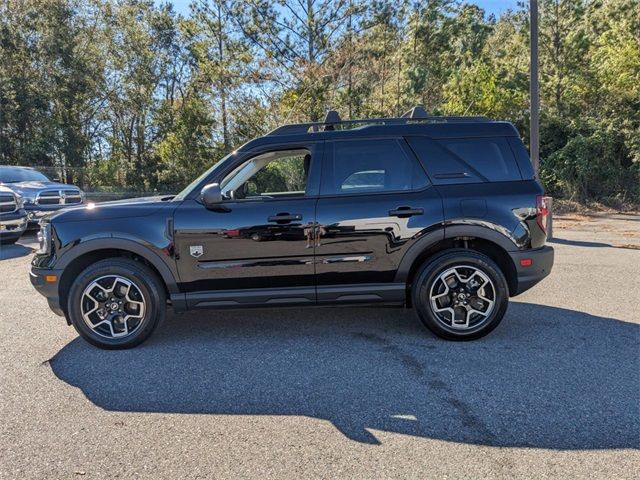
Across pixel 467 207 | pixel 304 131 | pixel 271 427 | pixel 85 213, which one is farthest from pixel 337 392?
pixel 85 213

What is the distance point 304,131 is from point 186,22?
61.4ft

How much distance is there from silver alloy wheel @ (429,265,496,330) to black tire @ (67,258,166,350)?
2442 millimetres

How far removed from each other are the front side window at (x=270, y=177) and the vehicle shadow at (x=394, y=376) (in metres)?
1.34

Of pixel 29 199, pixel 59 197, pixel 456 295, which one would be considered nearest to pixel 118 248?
pixel 456 295

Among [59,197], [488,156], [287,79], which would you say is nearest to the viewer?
[488,156]

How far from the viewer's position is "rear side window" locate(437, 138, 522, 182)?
4.51 m

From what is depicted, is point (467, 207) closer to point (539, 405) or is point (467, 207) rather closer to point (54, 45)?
point (539, 405)

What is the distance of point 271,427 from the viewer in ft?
10.1

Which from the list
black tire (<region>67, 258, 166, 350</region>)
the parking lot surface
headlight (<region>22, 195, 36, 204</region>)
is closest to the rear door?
the parking lot surface

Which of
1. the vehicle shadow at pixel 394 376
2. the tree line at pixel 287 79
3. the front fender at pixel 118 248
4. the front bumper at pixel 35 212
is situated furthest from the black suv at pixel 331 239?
the tree line at pixel 287 79

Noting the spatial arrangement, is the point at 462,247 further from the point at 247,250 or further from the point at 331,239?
the point at 247,250

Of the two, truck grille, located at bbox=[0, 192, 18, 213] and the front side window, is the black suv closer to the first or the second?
the front side window

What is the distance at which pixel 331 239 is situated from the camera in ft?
14.3

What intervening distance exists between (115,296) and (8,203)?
7.59m
